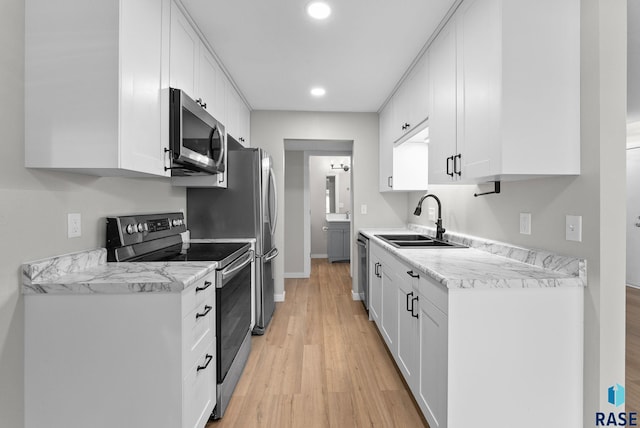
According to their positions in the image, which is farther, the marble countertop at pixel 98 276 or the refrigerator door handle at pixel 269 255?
the refrigerator door handle at pixel 269 255

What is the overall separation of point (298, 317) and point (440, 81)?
262cm

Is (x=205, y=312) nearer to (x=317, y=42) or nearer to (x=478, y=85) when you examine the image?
(x=478, y=85)

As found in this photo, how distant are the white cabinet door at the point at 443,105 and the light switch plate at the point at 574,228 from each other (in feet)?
2.11

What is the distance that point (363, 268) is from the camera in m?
3.56

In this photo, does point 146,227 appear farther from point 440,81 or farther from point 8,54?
point 440,81

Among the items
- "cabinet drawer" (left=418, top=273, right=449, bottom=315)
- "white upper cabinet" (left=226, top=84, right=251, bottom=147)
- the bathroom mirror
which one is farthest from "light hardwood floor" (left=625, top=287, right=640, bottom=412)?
the bathroom mirror

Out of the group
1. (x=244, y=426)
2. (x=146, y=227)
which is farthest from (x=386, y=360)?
(x=146, y=227)

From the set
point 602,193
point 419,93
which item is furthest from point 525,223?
point 419,93

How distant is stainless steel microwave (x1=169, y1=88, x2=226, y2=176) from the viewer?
1.72 metres

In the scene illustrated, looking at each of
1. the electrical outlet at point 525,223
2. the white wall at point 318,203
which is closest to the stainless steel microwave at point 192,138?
the electrical outlet at point 525,223

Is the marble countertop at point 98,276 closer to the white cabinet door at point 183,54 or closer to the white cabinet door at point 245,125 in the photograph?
the white cabinet door at point 183,54

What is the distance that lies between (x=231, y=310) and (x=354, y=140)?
2.69 meters

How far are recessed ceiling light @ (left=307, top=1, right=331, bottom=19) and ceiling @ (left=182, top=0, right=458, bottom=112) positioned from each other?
3 cm

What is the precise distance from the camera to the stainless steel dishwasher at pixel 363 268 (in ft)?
10.9
